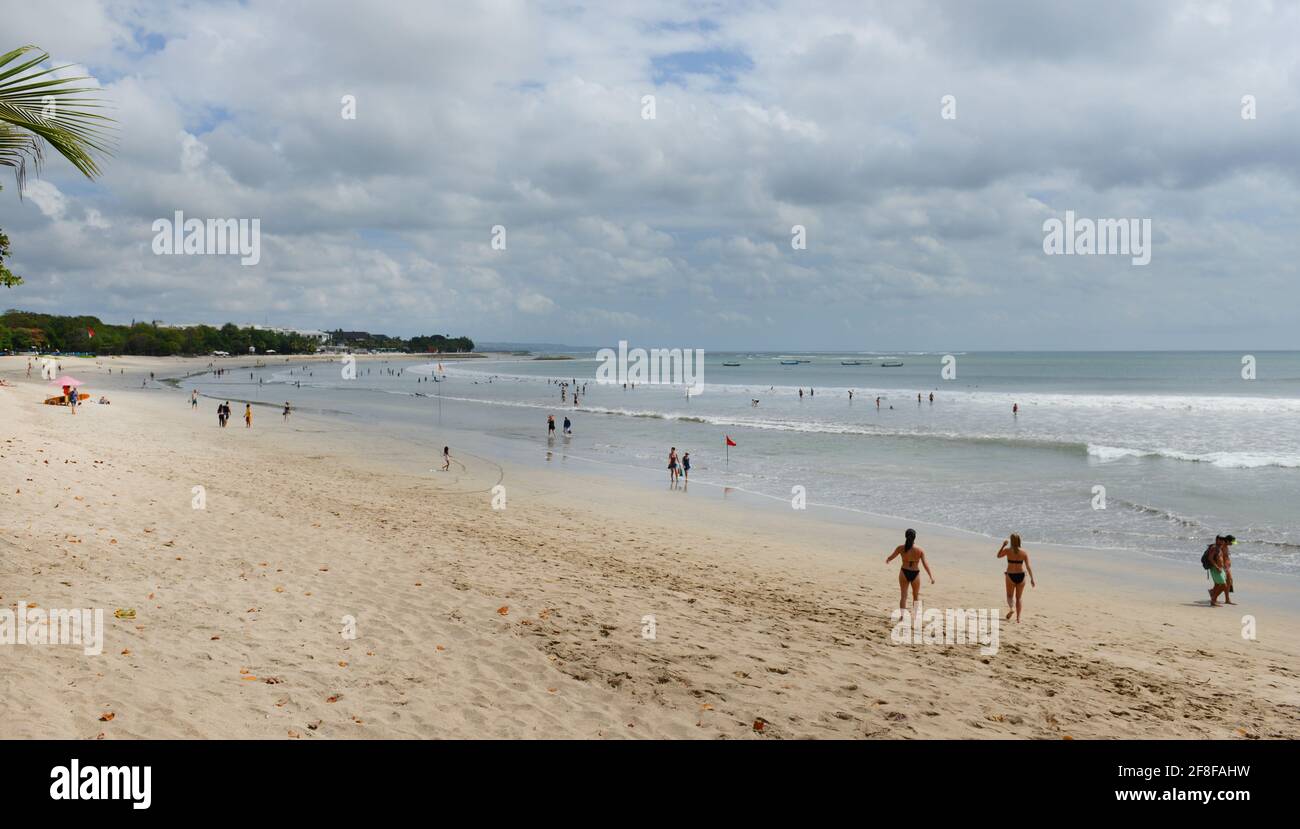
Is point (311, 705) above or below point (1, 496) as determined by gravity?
below

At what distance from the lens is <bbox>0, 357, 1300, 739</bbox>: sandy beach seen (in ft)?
21.9

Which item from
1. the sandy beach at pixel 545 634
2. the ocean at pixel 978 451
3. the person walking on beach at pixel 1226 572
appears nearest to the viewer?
the sandy beach at pixel 545 634

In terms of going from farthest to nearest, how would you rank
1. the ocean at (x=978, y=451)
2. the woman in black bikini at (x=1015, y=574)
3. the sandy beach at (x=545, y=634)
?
the ocean at (x=978, y=451) → the woman in black bikini at (x=1015, y=574) → the sandy beach at (x=545, y=634)

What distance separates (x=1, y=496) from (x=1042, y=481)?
30120 millimetres

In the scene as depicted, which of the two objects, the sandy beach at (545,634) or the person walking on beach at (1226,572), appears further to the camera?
the person walking on beach at (1226,572)

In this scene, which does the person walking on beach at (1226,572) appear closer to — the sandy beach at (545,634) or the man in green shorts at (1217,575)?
the man in green shorts at (1217,575)

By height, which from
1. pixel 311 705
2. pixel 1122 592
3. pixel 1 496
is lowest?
pixel 1122 592

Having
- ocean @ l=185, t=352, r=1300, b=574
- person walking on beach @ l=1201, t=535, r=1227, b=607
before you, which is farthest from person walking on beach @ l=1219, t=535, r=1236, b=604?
ocean @ l=185, t=352, r=1300, b=574

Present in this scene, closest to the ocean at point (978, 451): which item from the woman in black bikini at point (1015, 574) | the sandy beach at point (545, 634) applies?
the sandy beach at point (545, 634)

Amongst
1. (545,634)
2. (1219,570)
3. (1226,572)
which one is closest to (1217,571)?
(1219,570)

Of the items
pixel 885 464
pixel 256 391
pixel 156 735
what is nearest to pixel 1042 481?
pixel 885 464

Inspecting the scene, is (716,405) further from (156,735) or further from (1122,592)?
(156,735)

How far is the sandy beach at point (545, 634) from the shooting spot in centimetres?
668

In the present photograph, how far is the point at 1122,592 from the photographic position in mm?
14250
